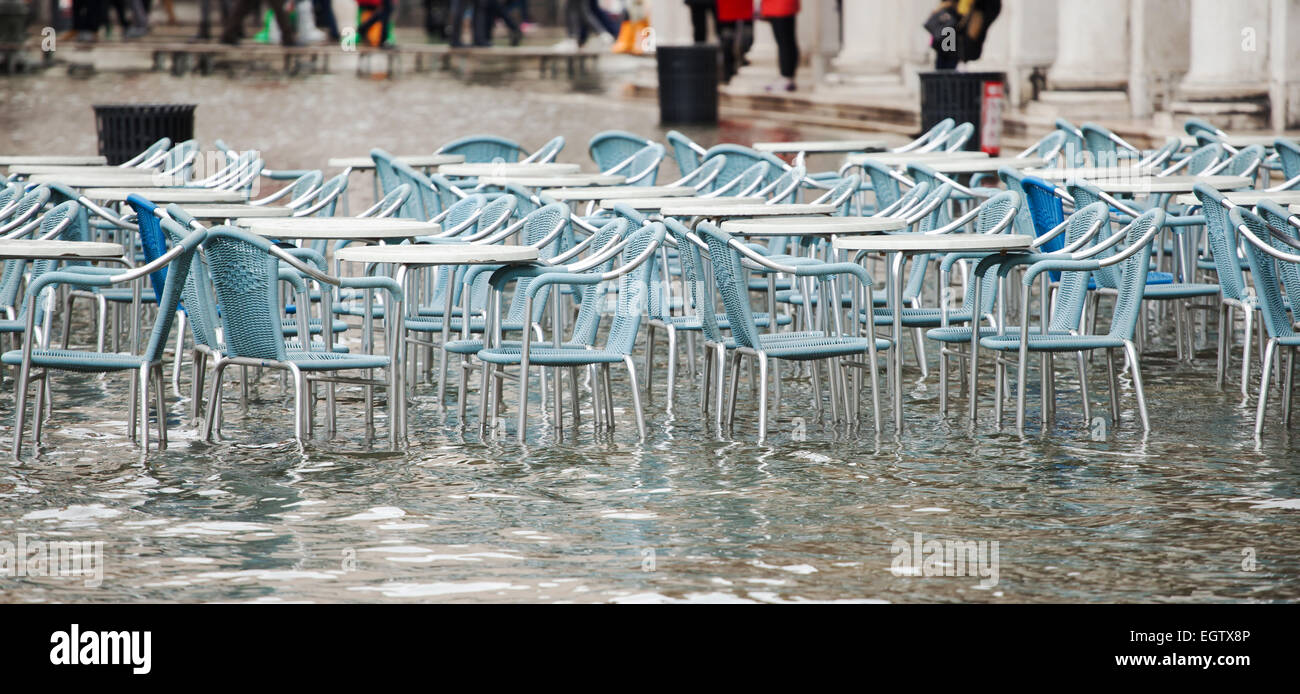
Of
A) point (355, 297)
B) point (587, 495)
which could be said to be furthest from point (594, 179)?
point (587, 495)

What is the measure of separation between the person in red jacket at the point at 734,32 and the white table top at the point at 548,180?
1686cm

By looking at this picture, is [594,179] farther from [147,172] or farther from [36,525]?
[36,525]

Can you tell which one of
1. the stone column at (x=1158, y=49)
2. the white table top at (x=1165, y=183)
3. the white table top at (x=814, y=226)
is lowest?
the white table top at (x=814, y=226)

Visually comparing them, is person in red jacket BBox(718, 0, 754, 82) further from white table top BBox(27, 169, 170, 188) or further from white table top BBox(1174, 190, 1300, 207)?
white table top BBox(1174, 190, 1300, 207)

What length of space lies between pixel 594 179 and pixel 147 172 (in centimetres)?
270

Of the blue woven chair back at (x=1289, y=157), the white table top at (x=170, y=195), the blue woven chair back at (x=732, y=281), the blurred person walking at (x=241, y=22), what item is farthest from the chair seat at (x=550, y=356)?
the blurred person walking at (x=241, y=22)

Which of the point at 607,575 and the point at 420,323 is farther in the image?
the point at 420,323

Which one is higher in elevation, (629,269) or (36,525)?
(629,269)

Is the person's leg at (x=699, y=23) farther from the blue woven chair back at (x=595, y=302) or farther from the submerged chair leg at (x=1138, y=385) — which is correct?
the submerged chair leg at (x=1138, y=385)

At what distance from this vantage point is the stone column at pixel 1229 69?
17.2 metres

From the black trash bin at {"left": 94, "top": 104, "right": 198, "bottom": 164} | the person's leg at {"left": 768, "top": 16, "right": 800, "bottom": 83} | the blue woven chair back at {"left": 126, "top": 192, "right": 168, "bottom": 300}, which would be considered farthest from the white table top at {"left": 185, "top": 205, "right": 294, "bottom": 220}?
the person's leg at {"left": 768, "top": 16, "right": 800, "bottom": 83}

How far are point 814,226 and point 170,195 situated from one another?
337 cm

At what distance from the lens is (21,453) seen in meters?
7.48

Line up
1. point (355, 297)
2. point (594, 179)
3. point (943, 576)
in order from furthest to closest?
point (594, 179), point (355, 297), point (943, 576)
